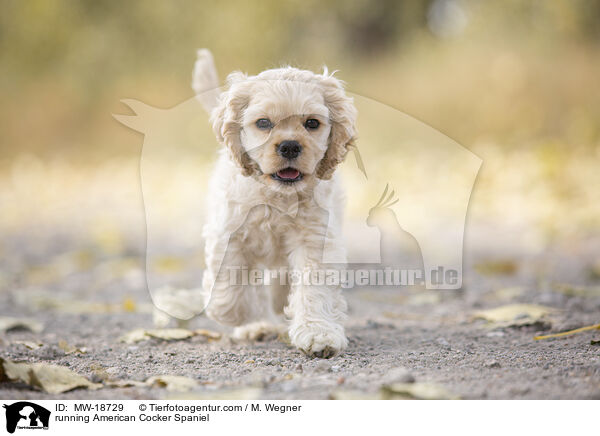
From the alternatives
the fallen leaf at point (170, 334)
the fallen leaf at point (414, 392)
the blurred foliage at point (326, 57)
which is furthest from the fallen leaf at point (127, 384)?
the blurred foliage at point (326, 57)

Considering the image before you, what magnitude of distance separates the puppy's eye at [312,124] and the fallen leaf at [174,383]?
1505mm

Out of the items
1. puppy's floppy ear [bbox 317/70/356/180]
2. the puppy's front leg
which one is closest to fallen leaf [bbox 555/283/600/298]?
the puppy's front leg

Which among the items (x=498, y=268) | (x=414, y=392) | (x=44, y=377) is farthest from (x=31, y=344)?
(x=498, y=268)

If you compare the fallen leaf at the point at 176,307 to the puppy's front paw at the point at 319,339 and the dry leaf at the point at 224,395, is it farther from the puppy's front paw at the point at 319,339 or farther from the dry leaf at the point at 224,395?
the dry leaf at the point at 224,395

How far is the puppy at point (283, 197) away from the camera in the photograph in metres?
3.30

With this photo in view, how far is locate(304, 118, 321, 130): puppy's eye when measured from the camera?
338 centimetres

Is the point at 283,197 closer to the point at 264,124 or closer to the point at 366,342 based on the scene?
the point at 264,124

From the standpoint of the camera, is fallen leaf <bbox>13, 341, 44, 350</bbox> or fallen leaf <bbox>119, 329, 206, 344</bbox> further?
fallen leaf <bbox>119, 329, 206, 344</bbox>

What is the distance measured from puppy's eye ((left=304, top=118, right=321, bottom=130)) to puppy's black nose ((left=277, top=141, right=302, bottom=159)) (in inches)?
7.1

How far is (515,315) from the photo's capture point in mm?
3969

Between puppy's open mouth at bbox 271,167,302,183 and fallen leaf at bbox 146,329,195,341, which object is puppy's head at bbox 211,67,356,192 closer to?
Answer: puppy's open mouth at bbox 271,167,302,183

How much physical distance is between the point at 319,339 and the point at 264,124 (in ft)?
3.94

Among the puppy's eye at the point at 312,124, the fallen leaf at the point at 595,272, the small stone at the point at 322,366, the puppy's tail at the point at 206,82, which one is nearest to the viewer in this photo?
the small stone at the point at 322,366
